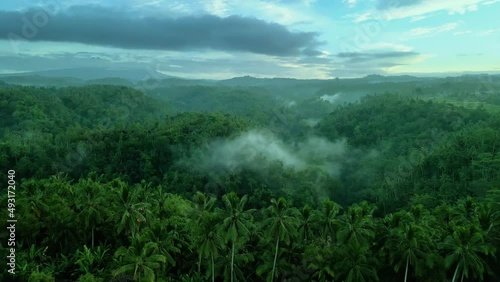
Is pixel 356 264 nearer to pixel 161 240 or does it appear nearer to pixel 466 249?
pixel 466 249

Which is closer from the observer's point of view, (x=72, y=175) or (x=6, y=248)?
(x=6, y=248)

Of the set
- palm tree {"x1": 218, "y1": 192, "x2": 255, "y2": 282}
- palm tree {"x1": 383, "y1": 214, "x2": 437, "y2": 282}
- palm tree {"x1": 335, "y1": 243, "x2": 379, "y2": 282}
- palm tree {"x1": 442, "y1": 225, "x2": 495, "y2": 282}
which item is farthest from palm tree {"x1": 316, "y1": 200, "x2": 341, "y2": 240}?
palm tree {"x1": 442, "y1": 225, "x2": 495, "y2": 282}

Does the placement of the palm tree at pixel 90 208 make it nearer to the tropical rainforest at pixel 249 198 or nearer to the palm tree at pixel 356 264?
the tropical rainforest at pixel 249 198

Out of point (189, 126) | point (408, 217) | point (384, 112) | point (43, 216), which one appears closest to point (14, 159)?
point (189, 126)

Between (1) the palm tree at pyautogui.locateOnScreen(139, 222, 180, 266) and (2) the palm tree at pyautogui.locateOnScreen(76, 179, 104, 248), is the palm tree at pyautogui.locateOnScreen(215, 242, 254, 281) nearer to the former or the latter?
(1) the palm tree at pyautogui.locateOnScreen(139, 222, 180, 266)

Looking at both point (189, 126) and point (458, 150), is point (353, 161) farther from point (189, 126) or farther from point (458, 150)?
point (189, 126)

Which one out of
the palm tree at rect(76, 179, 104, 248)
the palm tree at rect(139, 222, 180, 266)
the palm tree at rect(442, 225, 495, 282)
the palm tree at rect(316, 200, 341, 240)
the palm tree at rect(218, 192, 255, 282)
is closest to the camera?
the palm tree at rect(442, 225, 495, 282)
